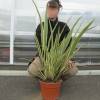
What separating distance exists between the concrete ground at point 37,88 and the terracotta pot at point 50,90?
0.43 feet

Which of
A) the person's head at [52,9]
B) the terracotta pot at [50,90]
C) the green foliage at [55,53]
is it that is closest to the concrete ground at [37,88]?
the terracotta pot at [50,90]

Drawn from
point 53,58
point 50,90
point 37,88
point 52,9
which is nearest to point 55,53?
point 53,58

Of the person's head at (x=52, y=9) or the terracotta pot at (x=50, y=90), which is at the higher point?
the person's head at (x=52, y=9)

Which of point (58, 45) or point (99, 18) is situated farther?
point (99, 18)

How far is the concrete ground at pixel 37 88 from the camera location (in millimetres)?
3215

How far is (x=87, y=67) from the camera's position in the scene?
4.20m

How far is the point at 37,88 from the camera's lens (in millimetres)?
3439

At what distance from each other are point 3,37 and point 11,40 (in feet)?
0.38

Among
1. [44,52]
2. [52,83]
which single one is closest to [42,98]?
[52,83]

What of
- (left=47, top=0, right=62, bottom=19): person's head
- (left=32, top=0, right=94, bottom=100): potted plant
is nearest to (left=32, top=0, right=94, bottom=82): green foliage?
(left=32, top=0, right=94, bottom=100): potted plant

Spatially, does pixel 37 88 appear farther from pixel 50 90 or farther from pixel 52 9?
pixel 52 9

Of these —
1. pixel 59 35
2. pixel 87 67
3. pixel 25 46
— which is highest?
pixel 59 35

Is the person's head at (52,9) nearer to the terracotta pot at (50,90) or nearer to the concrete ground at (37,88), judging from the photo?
the terracotta pot at (50,90)

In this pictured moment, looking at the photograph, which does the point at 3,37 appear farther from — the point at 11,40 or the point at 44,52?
the point at 44,52
